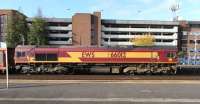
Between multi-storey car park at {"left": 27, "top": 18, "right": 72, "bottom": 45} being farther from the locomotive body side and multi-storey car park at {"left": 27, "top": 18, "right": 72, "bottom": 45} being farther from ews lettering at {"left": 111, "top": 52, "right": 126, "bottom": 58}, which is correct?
ews lettering at {"left": 111, "top": 52, "right": 126, "bottom": 58}

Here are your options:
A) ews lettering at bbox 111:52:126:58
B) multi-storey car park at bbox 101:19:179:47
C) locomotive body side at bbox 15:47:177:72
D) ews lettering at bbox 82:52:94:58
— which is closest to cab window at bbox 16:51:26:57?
locomotive body side at bbox 15:47:177:72

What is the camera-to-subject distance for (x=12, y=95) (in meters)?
21.7

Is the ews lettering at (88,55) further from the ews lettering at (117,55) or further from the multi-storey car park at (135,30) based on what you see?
the multi-storey car park at (135,30)

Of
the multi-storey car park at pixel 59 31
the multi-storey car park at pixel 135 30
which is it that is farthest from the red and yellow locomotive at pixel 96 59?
the multi-storey car park at pixel 135 30

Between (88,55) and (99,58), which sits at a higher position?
(88,55)

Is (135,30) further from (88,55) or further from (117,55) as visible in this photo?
(88,55)

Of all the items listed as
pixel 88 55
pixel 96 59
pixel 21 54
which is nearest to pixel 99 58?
pixel 96 59

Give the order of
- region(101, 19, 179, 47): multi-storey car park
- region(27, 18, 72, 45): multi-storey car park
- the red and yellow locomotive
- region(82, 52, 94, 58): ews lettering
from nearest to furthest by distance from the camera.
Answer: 1. the red and yellow locomotive
2. region(82, 52, 94, 58): ews lettering
3. region(27, 18, 72, 45): multi-storey car park
4. region(101, 19, 179, 47): multi-storey car park

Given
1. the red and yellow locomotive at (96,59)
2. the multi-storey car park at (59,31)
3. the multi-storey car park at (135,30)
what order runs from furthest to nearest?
the multi-storey car park at (135,30), the multi-storey car park at (59,31), the red and yellow locomotive at (96,59)

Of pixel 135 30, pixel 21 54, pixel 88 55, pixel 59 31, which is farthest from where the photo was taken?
pixel 135 30

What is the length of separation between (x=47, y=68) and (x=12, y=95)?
81.3 ft

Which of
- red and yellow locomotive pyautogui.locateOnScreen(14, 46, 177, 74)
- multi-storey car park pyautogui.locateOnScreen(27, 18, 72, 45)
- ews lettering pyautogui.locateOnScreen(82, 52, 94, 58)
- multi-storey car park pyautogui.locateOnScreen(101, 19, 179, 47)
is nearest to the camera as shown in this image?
red and yellow locomotive pyautogui.locateOnScreen(14, 46, 177, 74)

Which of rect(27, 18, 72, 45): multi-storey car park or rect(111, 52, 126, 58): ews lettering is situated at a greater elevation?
rect(27, 18, 72, 45): multi-storey car park

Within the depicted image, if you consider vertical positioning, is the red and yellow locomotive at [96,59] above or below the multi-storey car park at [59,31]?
below
